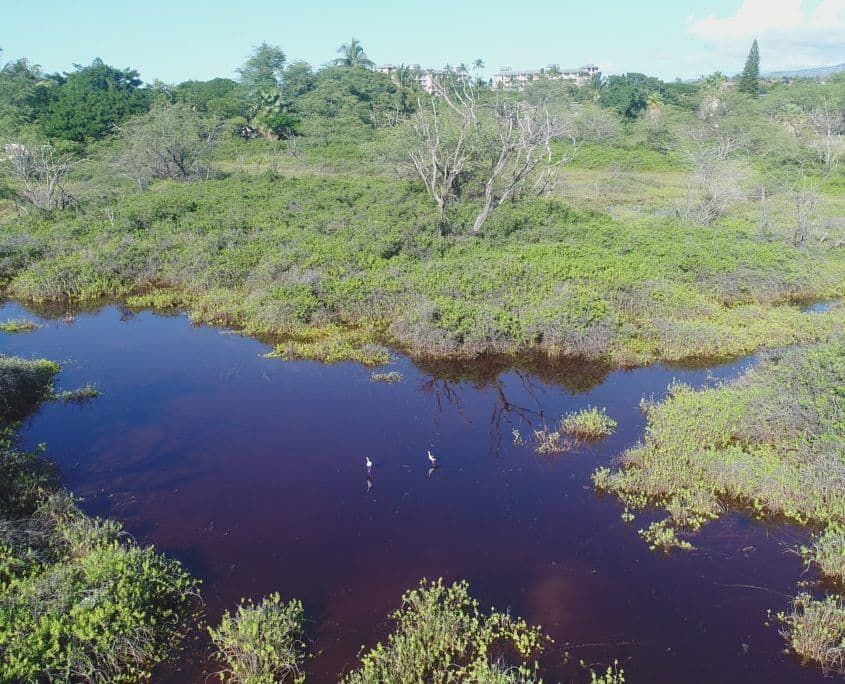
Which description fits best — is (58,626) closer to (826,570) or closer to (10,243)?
(826,570)

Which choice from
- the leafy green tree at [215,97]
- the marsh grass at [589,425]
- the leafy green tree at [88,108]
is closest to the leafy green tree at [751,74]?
the leafy green tree at [215,97]

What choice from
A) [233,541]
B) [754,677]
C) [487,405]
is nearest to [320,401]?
[487,405]

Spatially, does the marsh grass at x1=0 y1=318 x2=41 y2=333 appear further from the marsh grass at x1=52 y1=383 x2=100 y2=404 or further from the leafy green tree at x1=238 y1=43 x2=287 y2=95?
the leafy green tree at x1=238 y1=43 x2=287 y2=95

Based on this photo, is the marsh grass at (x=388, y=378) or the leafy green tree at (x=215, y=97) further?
the leafy green tree at (x=215, y=97)

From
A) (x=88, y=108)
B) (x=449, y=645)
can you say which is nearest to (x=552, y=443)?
(x=449, y=645)

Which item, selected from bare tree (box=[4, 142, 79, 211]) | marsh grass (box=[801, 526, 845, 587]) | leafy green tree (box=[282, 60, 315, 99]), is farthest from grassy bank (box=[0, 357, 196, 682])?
leafy green tree (box=[282, 60, 315, 99])

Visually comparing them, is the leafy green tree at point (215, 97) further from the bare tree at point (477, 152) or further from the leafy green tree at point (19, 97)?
the bare tree at point (477, 152)

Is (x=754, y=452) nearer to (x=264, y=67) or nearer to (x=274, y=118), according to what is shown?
(x=274, y=118)
